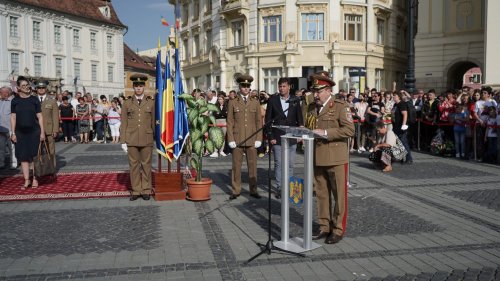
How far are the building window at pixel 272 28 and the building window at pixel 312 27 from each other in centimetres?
187

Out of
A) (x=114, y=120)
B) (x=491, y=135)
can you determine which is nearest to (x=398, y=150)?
(x=491, y=135)

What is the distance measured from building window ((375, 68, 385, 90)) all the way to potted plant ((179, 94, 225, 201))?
32255mm

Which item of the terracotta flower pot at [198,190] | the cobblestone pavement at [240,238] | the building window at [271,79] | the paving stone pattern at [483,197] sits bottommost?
the cobblestone pavement at [240,238]

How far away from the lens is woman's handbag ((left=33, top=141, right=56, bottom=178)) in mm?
10109

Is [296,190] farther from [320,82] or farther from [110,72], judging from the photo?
[110,72]

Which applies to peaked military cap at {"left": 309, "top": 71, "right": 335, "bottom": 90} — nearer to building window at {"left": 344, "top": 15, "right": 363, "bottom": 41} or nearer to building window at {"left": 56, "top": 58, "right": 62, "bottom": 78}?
building window at {"left": 344, "top": 15, "right": 363, "bottom": 41}

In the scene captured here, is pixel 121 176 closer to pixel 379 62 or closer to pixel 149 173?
pixel 149 173

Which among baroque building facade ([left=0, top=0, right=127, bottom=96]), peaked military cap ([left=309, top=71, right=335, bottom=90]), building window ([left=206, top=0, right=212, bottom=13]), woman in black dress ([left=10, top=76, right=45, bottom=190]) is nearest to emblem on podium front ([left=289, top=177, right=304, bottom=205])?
Answer: peaked military cap ([left=309, top=71, right=335, bottom=90])

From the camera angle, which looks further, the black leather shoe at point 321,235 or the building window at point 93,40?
the building window at point 93,40

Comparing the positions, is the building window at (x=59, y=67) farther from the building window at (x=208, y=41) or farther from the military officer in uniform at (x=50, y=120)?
the military officer in uniform at (x=50, y=120)

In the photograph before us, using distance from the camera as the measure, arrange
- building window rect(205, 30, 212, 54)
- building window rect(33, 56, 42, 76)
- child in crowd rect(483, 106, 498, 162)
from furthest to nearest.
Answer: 1. building window rect(33, 56, 42, 76)
2. building window rect(205, 30, 212, 54)
3. child in crowd rect(483, 106, 498, 162)

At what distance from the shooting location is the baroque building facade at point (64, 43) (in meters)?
48.2

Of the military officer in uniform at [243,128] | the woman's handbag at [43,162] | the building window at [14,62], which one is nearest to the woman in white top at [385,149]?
the military officer in uniform at [243,128]

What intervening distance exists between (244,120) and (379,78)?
32.6 metres
